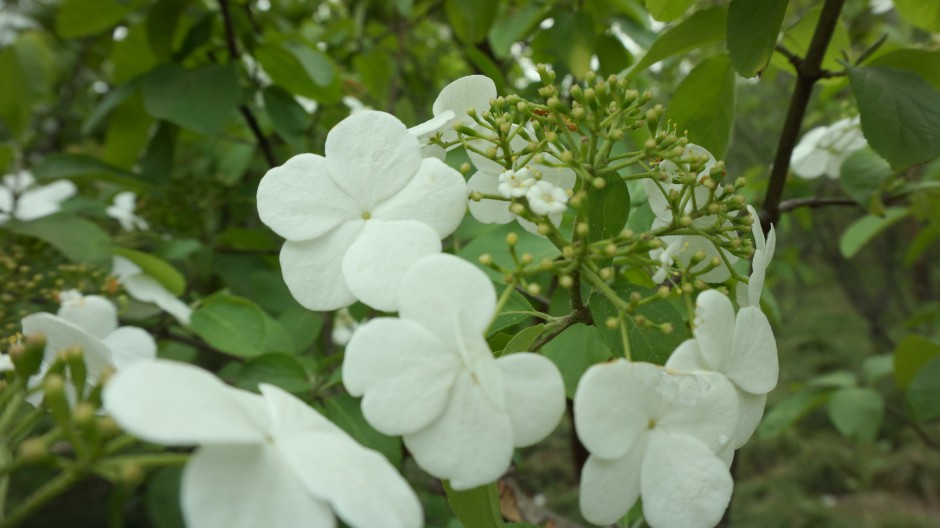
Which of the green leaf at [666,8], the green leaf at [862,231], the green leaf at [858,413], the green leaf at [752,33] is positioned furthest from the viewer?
the green leaf at [858,413]

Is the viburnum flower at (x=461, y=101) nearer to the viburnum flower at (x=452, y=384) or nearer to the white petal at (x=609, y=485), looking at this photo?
the viburnum flower at (x=452, y=384)

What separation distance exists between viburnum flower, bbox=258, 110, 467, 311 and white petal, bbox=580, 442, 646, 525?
265mm

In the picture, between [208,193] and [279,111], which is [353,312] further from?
[208,193]

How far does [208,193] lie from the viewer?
189 centimetres

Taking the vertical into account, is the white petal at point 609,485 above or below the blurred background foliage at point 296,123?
above

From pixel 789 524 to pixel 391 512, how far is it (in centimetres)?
386

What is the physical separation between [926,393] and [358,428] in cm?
144

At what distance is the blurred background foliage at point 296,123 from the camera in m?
1.12

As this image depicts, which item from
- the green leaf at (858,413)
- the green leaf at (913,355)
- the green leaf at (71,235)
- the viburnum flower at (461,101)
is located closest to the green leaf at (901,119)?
the viburnum flower at (461,101)

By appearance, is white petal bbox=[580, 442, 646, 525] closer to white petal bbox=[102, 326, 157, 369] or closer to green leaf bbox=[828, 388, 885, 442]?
white petal bbox=[102, 326, 157, 369]

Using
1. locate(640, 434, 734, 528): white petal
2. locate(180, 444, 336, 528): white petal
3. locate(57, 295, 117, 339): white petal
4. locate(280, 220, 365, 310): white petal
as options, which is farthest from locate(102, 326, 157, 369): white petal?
locate(640, 434, 734, 528): white petal

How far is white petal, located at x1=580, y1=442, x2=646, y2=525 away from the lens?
23.6 inches

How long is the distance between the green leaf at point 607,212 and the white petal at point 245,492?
37cm

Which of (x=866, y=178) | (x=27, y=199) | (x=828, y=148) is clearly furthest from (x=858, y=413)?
(x=27, y=199)
